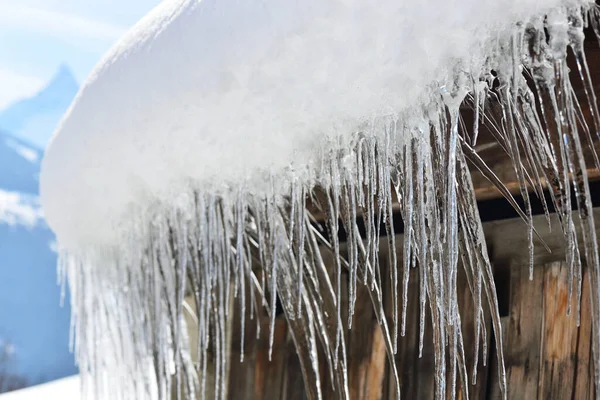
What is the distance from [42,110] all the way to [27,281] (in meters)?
7.01

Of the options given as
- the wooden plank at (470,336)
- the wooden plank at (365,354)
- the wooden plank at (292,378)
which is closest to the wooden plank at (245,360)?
the wooden plank at (292,378)

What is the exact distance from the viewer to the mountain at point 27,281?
13.7 meters

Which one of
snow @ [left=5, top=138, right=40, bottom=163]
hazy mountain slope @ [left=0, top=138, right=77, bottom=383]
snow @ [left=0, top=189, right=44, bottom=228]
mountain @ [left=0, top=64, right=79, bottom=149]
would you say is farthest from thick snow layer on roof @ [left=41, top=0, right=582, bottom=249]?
mountain @ [left=0, top=64, right=79, bottom=149]

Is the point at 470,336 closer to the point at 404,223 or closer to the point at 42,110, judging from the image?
the point at 404,223

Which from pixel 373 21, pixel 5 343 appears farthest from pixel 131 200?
pixel 5 343

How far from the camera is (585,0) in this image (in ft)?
2.74

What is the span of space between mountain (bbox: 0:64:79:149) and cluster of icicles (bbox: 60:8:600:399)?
17.6 meters

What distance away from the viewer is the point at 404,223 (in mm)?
1099

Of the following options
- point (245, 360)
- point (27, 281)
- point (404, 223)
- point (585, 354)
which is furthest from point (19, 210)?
point (404, 223)

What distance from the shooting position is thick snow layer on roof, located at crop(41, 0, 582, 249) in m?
0.98

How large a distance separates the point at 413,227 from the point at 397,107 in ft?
0.76

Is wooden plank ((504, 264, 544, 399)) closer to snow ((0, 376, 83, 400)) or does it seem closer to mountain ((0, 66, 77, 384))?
snow ((0, 376, 83, 400))

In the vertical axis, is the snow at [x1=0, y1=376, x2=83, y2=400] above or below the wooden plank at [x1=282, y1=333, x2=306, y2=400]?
below

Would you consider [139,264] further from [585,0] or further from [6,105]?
[6,105]
